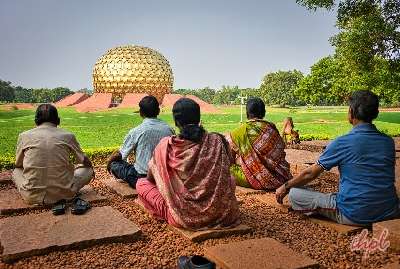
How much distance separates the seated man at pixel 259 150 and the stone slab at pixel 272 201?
0.25 meters

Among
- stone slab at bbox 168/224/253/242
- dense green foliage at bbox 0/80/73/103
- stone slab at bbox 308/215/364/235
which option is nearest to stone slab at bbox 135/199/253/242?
stone slab at bbox 168/224/253/242

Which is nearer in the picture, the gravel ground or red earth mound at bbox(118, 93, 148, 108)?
the gravel ground

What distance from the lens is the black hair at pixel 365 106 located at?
3.78m

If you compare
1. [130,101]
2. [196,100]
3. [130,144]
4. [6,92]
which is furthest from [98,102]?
[130,144]

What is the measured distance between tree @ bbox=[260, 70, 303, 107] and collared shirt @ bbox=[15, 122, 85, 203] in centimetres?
5035

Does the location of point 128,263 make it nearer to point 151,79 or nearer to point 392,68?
point 392,68

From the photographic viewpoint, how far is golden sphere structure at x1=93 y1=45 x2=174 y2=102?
3984cm

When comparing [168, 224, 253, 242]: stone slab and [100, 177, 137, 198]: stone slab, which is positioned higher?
[168, 224, 253, 242]: stone slab

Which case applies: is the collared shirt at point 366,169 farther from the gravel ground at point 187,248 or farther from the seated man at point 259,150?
the seated man at point 259,150

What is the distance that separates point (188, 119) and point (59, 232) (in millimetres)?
1556

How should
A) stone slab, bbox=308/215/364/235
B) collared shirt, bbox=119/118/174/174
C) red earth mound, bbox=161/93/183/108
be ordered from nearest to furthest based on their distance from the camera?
stone slab, bbox=308/215/364/235
collared shirt, bbox=119/118/174/174
red earth mound, bbox=161/93/183/108

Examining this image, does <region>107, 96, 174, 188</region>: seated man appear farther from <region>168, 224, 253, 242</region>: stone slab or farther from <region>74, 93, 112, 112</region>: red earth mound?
<region>74, 93, 112, 112</region>: red earth mound

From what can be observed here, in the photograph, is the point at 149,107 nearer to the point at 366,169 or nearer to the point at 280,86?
the point at 366,169

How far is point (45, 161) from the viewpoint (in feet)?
15.3
